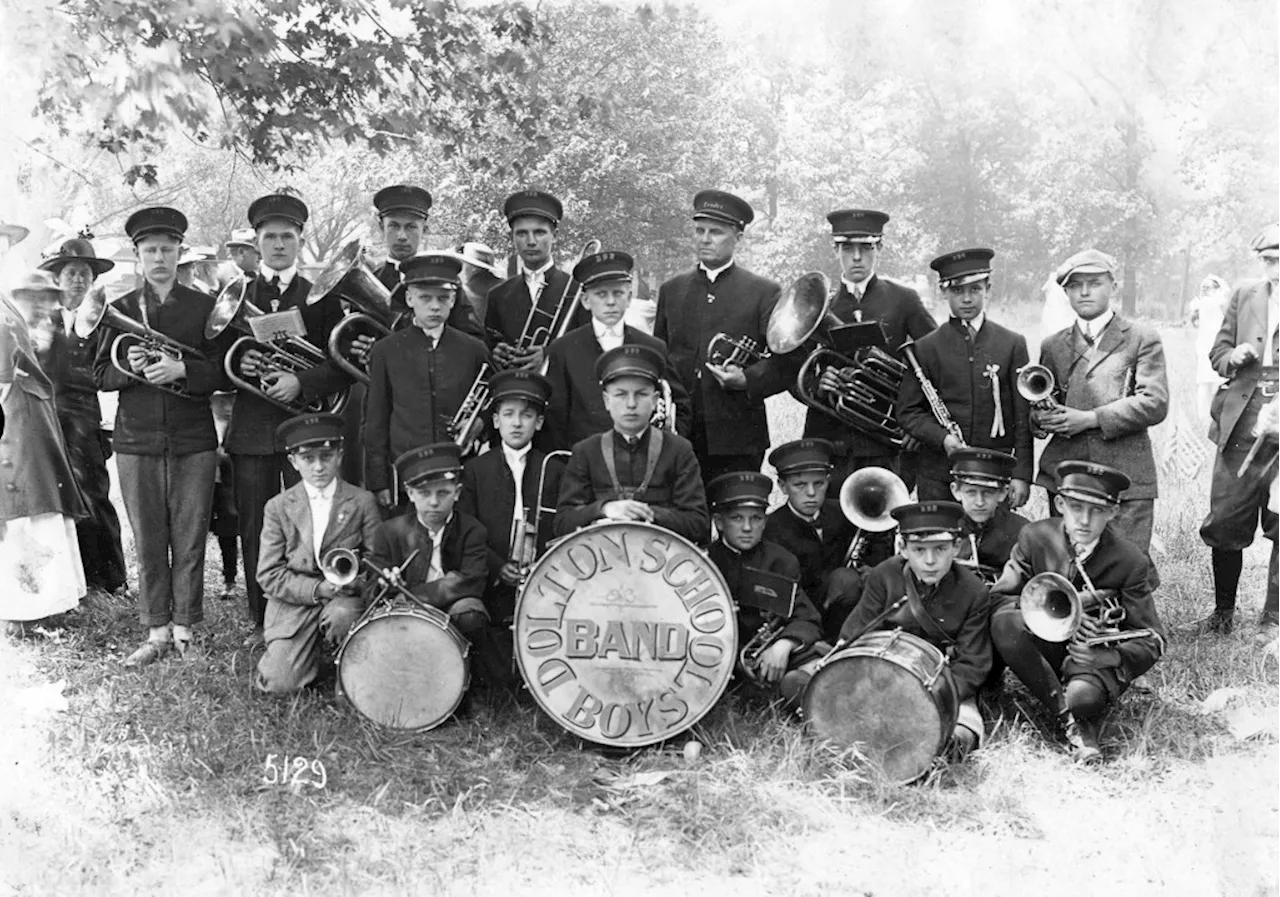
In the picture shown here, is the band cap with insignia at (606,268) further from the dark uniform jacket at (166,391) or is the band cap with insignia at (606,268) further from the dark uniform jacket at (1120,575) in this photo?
the dark uniform jacket at (1120,575)

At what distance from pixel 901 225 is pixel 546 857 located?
14724 millimetres

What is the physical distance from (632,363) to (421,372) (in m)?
1.24

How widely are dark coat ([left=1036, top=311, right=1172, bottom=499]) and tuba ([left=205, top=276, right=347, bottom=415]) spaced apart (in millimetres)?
4011

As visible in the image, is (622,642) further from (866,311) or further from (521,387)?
(866,311)

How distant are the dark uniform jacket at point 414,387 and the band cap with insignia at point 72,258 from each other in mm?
2503

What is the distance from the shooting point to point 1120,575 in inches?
207

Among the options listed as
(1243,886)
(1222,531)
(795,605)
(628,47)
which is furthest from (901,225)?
(1243,886)

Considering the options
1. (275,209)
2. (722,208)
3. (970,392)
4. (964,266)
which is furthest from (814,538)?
(275,209)

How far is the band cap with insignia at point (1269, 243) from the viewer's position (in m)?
6.75

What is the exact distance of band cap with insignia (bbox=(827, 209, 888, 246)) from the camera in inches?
253

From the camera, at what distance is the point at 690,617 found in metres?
5.09

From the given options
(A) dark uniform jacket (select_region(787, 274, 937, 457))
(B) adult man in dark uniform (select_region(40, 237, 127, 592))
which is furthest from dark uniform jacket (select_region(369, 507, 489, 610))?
(B) adult man in dark uniform (select_region(40, 237, 127, 592))

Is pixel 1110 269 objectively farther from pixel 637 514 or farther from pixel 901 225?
pixel 901 225

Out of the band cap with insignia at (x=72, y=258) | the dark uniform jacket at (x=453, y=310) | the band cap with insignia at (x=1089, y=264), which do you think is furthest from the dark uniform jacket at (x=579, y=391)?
the band cap with insignia at (x=72, y=258)
